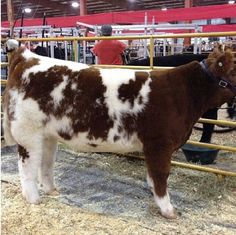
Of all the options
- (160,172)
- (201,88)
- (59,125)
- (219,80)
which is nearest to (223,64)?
(219,80)

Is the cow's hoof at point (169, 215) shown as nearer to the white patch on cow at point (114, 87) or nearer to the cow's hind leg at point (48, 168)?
the white patch on cow at point (114, 87)

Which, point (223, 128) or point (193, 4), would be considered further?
point (193, 4)

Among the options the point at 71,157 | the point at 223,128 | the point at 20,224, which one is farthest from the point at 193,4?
the point at 20,224

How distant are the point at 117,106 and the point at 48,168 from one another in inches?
38.7

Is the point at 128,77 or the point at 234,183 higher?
the point at 128,77

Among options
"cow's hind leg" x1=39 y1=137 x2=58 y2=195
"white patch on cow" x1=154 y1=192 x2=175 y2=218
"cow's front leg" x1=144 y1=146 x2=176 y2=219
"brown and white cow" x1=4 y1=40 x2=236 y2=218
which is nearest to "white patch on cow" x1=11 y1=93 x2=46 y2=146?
"brown and white cow" x1=4 y1=40 x2=236 y2=218

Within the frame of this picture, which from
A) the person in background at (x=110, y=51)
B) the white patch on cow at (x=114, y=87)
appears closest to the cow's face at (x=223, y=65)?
the white patch on cow at (x=114, y=87)

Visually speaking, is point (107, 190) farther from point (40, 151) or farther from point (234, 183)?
point (234, 183)

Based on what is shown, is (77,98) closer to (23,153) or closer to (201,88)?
(23,153)

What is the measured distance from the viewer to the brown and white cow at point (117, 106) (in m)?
2.87

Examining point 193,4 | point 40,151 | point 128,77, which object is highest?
point 193,4

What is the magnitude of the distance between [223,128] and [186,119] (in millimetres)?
3541

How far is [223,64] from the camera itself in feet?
9.43

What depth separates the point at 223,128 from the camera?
6273 millimetres
